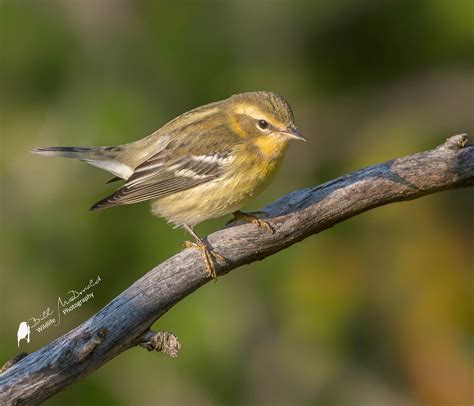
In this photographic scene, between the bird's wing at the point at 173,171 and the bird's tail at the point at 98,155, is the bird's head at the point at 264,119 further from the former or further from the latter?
the bird's tail at the point at 98,155

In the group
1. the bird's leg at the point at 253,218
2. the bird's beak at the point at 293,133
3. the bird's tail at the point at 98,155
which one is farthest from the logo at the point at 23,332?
the bird's beak at the point at 293,133

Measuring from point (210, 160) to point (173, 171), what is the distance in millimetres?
270

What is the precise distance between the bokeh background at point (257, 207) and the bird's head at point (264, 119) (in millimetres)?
Result: 1396

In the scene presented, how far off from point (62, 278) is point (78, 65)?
205cm

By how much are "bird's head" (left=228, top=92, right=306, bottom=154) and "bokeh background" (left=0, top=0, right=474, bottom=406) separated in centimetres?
140

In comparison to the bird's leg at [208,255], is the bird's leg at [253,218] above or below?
above

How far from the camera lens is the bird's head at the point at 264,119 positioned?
5551mm

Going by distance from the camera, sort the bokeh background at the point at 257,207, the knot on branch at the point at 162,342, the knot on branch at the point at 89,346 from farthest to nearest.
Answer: the bokeh background at the point at 257,207, the knot on branch at the point at 162,342, the knot on branch at the point at 89,346

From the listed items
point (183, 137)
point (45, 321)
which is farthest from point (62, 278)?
point (183, 137)

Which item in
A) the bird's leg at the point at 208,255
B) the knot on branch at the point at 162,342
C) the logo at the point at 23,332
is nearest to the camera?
the knot on branch at the point at 162,342

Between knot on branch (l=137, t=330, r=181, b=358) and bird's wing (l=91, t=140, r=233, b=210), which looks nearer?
knot on branch (l=137, t=330, r=181, b=358)

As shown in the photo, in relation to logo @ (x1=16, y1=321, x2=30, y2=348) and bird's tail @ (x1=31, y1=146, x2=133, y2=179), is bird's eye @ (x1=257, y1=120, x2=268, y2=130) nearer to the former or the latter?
bird's tail @ (x1=31, y1=146, x2=133, y2=179)

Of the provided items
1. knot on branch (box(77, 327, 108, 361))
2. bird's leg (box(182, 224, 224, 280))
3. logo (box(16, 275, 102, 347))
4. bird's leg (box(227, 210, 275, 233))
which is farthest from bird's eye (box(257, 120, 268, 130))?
knot on branch (box(77, 327, 108, 361))

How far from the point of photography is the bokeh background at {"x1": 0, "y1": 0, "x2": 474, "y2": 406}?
6801 mm
